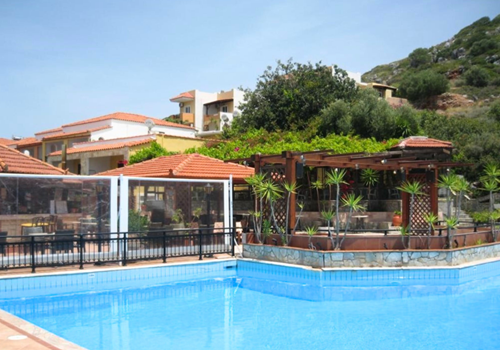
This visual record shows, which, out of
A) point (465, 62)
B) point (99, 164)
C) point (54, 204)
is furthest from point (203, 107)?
point (54, 204)

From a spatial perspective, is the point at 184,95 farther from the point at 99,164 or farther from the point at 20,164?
the point at 20,164

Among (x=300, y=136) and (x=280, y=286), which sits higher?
(x=300, y=136)

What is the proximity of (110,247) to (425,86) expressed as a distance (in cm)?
5234

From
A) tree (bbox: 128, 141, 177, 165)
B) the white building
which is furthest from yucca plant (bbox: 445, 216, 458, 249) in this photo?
the white building

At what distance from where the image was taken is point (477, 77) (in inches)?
2288

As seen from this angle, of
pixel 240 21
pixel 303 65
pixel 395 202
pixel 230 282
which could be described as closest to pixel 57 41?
pixel 240 21

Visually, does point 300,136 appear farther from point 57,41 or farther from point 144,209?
point 144,209

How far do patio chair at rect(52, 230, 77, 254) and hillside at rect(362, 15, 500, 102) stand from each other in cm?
5152

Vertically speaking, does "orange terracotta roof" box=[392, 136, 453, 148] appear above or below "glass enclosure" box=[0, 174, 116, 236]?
above

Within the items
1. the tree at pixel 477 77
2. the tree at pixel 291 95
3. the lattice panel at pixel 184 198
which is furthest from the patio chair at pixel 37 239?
the tree at pixel 477 77

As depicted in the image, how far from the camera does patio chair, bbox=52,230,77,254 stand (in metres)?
11.3

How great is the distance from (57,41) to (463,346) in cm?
1934

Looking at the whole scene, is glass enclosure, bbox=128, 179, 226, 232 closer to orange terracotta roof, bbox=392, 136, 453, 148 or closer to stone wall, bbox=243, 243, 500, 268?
stone wall, bbox=243, 243, 500, 268

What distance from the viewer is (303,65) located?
1383 inches
